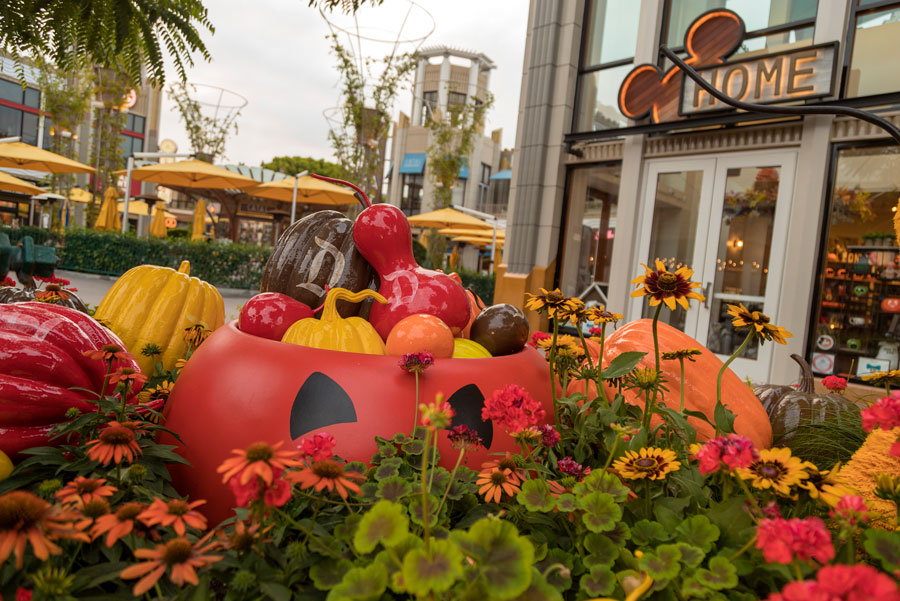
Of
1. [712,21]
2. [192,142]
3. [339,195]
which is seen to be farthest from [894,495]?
[192,142]

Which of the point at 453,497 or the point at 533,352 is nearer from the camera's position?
the point at 453,497

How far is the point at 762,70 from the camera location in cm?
654

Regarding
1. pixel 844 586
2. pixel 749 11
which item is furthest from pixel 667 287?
pixel 749 11

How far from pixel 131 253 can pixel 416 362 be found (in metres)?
12.7

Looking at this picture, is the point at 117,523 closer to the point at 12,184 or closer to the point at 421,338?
the point at 421,338

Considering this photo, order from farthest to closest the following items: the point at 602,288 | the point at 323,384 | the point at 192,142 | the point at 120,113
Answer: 1. the point at 192,142
2. the point at 120,113
3. the point at 602,288
4. the point at 323,384

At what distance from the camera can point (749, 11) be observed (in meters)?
7.25

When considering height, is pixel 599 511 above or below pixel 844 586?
below

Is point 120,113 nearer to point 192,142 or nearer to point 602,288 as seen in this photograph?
point 192,142

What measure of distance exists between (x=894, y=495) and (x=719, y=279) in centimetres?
694

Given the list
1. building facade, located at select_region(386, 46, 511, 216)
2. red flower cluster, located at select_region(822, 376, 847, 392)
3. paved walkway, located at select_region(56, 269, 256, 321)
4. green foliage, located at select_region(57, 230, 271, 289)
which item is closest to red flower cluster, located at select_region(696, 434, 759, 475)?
red flower cluster, located at select_region(822, 376, 847, 392)

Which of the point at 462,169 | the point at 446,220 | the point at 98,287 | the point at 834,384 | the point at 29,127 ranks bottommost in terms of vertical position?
the point at 98,287

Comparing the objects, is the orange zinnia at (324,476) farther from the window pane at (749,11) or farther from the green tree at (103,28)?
the window pane at (749,11)

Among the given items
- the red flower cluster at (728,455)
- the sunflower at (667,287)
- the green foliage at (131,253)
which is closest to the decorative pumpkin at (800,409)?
the sunflower at (667,287)
